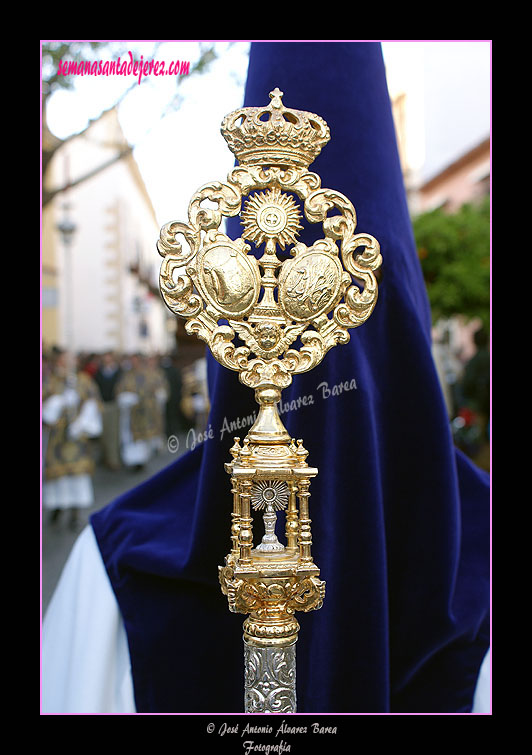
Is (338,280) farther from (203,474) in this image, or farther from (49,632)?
(49,632)

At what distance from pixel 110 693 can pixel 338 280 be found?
1.36 meters

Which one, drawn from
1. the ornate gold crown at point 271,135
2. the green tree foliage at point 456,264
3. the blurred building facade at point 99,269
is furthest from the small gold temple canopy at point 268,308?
the blurred building facade at point 99,269

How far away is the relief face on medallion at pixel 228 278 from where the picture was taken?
4.43 ft

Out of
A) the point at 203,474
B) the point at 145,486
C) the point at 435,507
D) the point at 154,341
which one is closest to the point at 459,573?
the point at 435,507

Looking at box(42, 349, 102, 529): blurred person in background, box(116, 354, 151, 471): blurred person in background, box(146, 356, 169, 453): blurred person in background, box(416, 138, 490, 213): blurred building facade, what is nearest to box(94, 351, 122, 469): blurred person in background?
box(116, 354, 151, 471): blurred person in background

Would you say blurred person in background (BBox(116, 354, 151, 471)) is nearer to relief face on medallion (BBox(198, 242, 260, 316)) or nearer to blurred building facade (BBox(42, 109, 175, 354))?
blurred building facade (BBox(42, 109, 175, 354))

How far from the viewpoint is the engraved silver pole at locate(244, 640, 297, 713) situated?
4.59ft

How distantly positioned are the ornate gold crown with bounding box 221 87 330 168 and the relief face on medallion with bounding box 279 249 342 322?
0.71ft

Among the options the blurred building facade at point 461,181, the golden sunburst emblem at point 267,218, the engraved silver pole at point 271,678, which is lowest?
the engraved silver pole at point 271,678

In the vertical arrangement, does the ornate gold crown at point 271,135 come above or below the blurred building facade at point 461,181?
below

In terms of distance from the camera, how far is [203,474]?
174 centimetres

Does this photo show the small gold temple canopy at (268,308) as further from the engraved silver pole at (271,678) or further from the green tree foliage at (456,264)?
the green tree foliage at (456,264)

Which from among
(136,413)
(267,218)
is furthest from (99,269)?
(267,218)

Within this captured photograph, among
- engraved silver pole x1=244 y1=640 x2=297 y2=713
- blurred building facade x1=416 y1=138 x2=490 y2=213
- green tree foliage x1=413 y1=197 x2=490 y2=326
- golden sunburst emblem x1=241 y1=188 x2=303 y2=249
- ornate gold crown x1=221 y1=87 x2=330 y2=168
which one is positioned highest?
blurred building facade x1=416 y1=138 x2=490 y2=213
